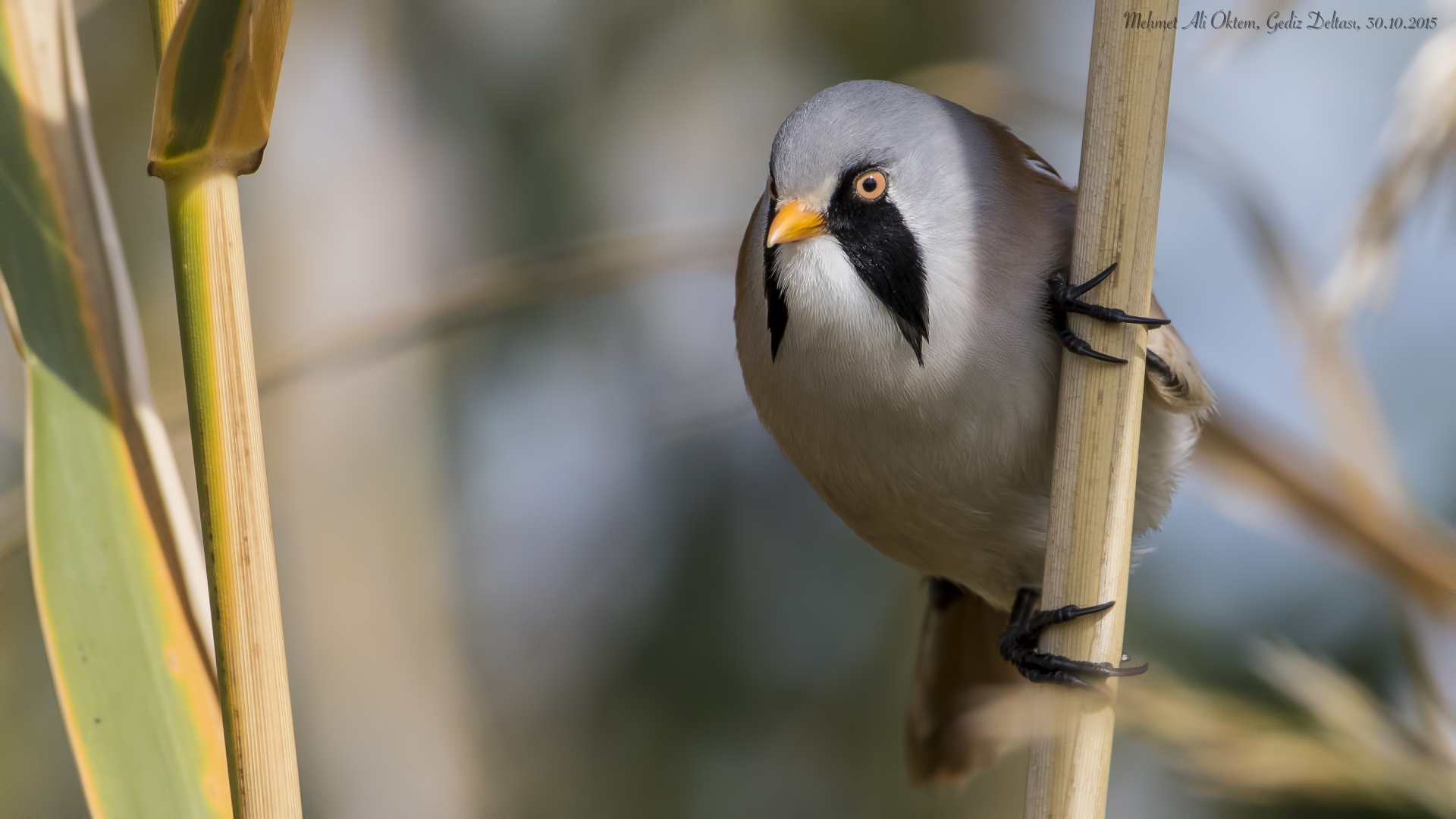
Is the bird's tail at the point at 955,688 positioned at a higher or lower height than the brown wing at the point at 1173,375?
lower

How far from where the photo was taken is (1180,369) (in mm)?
1177

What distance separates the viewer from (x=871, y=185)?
3.66 ft

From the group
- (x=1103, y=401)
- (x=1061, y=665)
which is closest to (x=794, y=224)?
(x=1103, y=401)

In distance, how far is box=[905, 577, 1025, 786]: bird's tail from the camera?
1.61m

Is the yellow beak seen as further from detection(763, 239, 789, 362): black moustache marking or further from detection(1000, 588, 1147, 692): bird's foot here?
detection(1000, 588, 1147, 692): bird's foot

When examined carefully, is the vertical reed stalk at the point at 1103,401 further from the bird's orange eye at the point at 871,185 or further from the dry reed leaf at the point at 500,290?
the dry reed leaf at the point at 500,290

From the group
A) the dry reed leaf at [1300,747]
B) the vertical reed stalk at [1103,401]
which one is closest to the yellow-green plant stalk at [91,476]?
the vertical reed stalk at [1103,401]

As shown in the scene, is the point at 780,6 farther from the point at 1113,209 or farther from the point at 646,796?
the point at 646,796

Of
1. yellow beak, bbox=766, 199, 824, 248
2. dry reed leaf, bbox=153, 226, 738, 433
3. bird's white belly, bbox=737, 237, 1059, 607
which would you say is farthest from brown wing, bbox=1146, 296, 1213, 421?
dry reed leaf, bbox=153, 226, 738, 433

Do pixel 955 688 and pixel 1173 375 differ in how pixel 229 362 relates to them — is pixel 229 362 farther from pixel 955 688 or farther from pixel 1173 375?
pixel 955 688

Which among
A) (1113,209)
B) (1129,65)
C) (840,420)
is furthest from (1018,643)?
(1129,65)

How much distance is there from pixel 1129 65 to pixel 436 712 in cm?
166

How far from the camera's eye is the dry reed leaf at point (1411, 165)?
1108 mm

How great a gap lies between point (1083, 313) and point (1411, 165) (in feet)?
1.46
